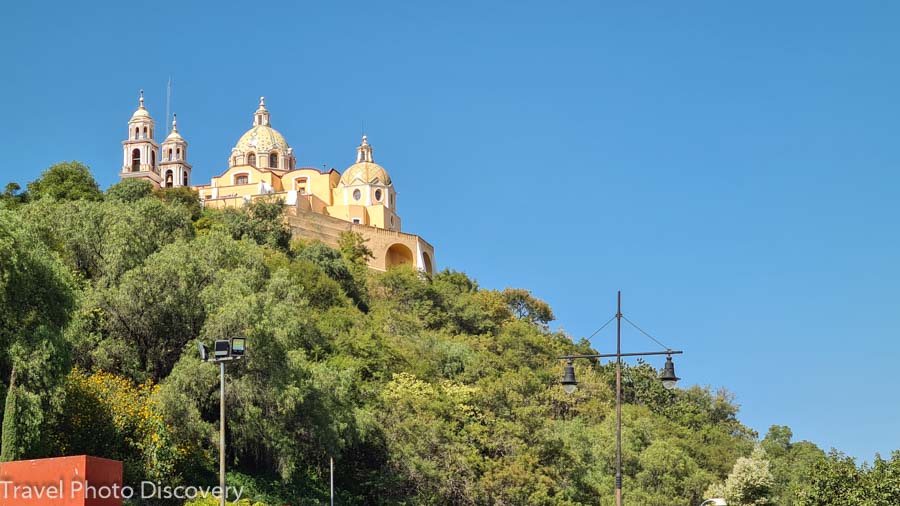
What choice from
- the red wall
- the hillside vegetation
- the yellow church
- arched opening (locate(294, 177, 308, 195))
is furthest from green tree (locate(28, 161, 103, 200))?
the red wall

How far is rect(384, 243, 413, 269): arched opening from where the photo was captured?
8738cm

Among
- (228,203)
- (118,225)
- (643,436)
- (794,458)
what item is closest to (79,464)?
(118,225)

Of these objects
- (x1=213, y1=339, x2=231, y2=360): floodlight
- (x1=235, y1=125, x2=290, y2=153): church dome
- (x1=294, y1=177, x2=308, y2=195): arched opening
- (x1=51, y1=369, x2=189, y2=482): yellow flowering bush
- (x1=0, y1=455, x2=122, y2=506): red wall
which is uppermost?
(x1=235, y1=125, x2=290, y2=153): church dome

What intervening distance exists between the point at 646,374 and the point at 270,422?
43150 millimetres

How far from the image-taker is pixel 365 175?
92750 millimetres

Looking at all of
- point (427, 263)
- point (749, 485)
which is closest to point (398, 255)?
point (427, 263)

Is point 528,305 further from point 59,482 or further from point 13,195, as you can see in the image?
point 59,482

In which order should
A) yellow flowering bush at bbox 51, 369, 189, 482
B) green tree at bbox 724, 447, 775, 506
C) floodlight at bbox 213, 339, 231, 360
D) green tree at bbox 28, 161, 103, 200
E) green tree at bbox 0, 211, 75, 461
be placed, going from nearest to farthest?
floodlight at bbox 213, 339, 231, 360
green tree at bbox 0, 211, 75, 461
yellow flowering bush at bbox 51, 369, 189, 482
green tree at bbox 724, 447, 775, 506
green tree at bbox 28, 161, 103, 200

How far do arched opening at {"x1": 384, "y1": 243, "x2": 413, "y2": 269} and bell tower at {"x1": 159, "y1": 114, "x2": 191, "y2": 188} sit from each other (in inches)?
671

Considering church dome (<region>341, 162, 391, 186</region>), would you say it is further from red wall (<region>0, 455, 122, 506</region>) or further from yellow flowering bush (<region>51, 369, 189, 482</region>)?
red wall (<region>0, 455, 122, 506</region>)

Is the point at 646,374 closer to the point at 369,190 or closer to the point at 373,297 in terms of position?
the point at 373,297

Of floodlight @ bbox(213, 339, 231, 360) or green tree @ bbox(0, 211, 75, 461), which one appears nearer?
floodlight @ bbox(213, 339, 231, 360)

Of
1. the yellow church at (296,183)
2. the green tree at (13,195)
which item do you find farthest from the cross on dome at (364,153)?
the green tree at (13,195)

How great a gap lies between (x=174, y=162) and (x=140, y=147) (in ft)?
11.0
